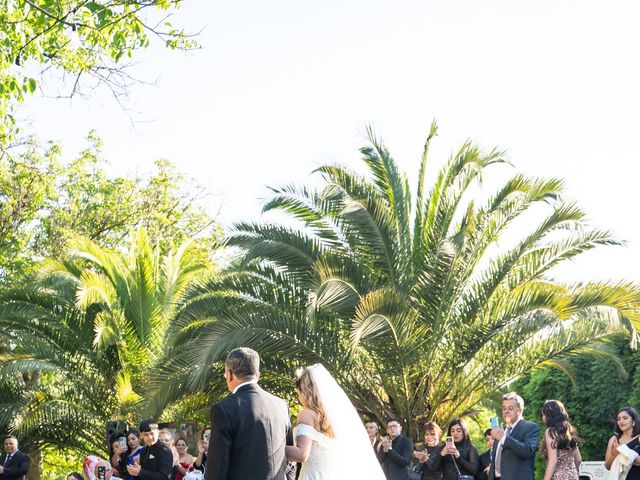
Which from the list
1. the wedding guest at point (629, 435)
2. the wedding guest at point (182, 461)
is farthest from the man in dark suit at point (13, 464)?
the wedding guest at point (629, 435)

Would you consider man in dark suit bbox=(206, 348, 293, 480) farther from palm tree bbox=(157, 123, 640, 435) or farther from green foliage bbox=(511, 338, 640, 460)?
green foliage bbox=(511, 338, 640, 460)

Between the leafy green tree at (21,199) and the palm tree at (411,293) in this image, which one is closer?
the palm tree at (411,293)

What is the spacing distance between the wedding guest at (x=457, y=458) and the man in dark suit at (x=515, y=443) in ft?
5.74

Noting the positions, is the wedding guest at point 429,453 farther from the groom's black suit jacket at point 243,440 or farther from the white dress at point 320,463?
the groom's black suit jacket at point 243,440

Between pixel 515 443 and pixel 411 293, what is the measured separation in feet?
23.1

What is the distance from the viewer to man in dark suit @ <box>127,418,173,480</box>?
12414mm

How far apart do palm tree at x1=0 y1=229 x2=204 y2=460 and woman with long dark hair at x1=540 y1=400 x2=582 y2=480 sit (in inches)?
467

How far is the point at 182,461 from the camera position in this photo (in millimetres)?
14242

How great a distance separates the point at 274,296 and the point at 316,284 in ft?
6.27

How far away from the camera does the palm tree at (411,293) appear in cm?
1650

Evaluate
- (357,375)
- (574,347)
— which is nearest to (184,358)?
(357,375)

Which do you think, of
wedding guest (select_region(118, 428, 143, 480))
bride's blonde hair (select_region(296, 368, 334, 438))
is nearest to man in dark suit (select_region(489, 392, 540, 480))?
bride's blonde hair (select_region(296, 368, 334, 438))

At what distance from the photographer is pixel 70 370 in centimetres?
2153

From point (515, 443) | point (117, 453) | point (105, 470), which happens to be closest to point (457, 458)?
point (515, 443)
